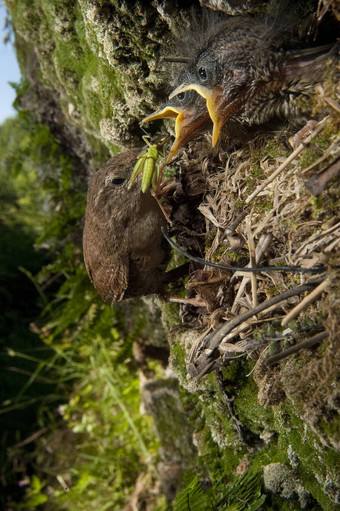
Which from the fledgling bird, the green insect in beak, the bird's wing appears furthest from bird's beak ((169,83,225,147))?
the green insect in beak

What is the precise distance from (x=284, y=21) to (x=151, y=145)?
0.70 m

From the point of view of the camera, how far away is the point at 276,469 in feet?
5.29

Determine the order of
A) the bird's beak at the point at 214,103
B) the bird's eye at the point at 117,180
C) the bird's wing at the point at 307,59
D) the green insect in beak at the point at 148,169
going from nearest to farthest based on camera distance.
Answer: the bird's wing at the point at 307,59, the bird's beak at the point at 214,103, the green insect in beak at the point at 148,169, the bird's eye at the point at 117,180

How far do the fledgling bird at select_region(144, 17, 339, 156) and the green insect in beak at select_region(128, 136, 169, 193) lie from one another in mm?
236

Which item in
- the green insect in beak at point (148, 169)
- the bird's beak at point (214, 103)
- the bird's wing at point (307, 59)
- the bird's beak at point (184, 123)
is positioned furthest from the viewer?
the green insect in beak at point (148, 169)

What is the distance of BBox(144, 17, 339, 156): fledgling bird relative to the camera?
138cm

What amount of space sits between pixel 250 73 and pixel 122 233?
81 cm

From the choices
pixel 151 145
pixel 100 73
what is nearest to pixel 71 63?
pixel 100 73

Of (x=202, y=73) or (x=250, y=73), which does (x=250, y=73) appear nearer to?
(x=250, y=73)

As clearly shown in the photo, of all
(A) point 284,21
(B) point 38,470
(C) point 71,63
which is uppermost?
(C) point 71,63

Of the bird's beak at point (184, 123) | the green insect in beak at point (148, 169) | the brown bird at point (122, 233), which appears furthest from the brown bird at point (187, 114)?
the brown bird at point (122, 233)

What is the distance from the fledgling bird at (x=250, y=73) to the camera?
4.51ft

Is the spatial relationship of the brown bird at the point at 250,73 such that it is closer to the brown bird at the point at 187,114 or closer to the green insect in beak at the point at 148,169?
the brown bird at the point at 187,114

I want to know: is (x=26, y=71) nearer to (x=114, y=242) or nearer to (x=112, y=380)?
(x=114, y=242)
